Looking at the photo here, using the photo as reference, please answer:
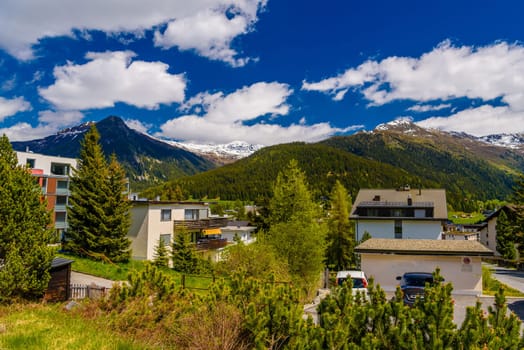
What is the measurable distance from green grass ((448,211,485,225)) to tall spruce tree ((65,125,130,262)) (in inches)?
5367

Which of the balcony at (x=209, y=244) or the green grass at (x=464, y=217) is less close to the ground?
the green grass at (x=464, y=217)

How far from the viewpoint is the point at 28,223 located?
12711 millimetres

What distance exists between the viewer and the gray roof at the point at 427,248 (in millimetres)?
24047

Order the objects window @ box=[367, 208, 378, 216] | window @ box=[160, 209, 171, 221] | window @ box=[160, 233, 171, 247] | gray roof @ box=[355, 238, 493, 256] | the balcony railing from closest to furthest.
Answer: gray roof @ box=[355, 238, 493, 256], window @ box=[160, 233, 171, 247], window @ box=[160, 209, 171, 221], the balcony railing, window @ box=[367, 208, 378, 216]

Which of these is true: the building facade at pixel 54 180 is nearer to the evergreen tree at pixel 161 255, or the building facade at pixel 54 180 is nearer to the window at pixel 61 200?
the window at pixel 61 200

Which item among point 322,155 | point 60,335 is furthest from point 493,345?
point 322,155

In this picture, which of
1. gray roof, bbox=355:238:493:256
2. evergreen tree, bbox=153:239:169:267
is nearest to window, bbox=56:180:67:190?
evergreen tree, bbox=153:239:169:267

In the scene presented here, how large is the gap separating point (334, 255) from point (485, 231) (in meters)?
51.0

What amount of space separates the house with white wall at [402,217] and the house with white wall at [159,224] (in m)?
17.9

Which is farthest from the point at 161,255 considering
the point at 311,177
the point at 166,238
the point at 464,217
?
the point at 464,217

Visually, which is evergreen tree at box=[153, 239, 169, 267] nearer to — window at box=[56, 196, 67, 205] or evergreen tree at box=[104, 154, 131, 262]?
evergreen tree at box=[104, 154, 131, 262]

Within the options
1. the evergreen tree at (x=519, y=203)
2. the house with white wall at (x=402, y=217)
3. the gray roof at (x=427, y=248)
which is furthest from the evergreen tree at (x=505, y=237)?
the gray roof at (x=427, y=248)

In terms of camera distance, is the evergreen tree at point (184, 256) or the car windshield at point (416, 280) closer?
the car windshield at point (416, 280)

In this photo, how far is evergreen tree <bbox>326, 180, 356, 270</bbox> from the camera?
3707 cm
